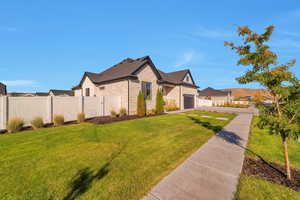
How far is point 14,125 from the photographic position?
6.73m

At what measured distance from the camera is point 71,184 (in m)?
2.60

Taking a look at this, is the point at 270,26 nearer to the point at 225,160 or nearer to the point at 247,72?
the point at 247,72

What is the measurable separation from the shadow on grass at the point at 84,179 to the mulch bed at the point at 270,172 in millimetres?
3566

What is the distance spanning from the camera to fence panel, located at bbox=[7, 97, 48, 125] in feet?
23.6

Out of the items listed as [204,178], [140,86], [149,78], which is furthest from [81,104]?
[204,178]

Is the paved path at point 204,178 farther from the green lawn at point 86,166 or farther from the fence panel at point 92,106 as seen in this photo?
the fence panel at point 92,106

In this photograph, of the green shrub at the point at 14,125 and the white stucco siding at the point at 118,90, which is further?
the white stucco siding at the point at 118,90

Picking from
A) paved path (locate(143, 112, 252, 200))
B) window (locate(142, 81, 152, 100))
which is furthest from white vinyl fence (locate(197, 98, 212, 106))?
paved path (locate(143, 112, 252, 200))

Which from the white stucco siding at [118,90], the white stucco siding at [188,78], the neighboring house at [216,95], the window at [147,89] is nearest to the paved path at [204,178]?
the white stucco siding at [118,90]

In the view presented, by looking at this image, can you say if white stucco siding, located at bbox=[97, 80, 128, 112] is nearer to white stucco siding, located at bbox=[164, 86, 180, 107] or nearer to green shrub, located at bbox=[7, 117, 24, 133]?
green shrub, located at bbox=[7, 117, 24, 133]

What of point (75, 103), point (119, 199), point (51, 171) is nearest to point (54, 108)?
point (75, 103)

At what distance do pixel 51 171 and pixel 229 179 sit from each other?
4262mm

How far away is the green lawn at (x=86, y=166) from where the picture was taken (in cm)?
239

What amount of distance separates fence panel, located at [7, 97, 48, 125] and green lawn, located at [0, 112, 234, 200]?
8.74ft
